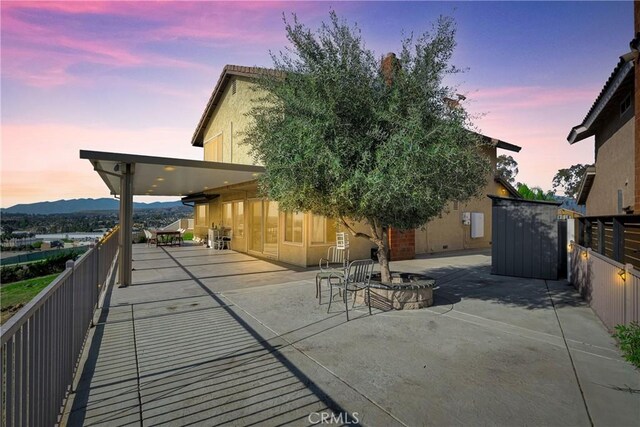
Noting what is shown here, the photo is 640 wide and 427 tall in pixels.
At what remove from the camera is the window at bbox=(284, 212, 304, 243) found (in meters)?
10.9

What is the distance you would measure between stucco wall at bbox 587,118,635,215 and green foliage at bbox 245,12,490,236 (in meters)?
5.83

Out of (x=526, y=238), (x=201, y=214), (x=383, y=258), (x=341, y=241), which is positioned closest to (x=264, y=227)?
(x=341, y=241)

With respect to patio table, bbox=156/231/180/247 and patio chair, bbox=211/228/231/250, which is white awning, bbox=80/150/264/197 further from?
patio table, bbox=156/231/180/247

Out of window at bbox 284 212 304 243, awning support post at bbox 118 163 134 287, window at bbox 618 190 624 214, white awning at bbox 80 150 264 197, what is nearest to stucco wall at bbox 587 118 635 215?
window at bbox 618 190 624 214

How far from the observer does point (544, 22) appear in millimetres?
9070

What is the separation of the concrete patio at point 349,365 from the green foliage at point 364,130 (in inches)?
78.6

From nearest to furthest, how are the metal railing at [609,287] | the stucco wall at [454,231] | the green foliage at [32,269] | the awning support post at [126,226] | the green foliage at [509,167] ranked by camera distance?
the metal railing at [609,287] → the awning support post at [126,226] → the stucco wall at [454,231] → the green foliage at [32,269] → the green foliage at [509,167]

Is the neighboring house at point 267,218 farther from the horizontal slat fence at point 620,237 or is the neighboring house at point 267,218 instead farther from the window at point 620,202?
the horizontal slat fence at point 620,237

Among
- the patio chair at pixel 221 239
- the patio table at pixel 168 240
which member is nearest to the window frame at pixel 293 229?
the patio chair at pixel 221 239

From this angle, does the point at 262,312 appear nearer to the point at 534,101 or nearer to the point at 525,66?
the point at 525,66

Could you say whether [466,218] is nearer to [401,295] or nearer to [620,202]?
[620,202]

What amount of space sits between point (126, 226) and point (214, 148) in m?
10.3

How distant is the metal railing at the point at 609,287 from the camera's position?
3934 mm

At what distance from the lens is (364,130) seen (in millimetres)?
5492
